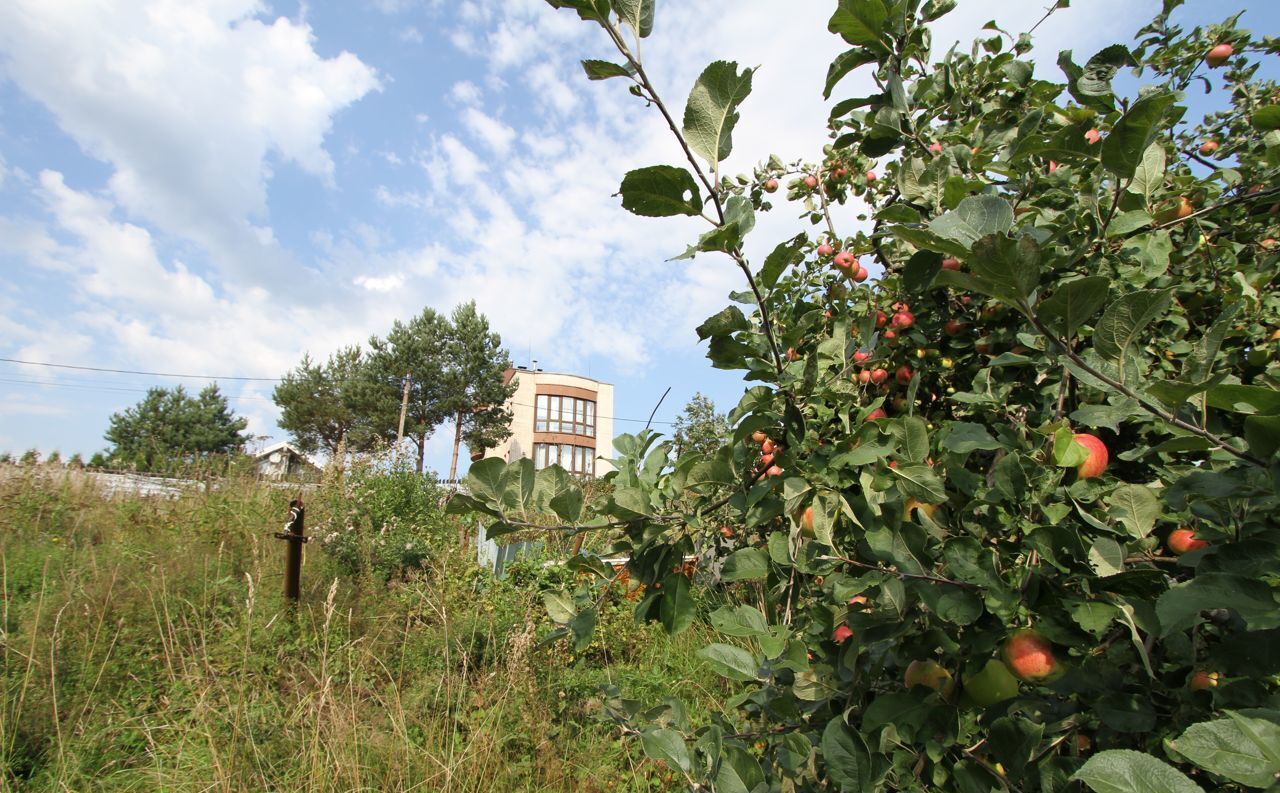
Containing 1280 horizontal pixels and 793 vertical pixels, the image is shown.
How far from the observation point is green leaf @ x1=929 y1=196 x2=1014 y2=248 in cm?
52

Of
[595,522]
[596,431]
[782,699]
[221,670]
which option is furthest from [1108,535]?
[596,431]

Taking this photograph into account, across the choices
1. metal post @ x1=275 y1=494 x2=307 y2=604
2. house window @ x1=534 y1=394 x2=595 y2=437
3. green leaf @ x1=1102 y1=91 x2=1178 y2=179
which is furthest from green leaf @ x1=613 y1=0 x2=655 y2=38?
house window @ x1=534 y1=394 x2=595 y2=437

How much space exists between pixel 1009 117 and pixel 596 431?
36958mm

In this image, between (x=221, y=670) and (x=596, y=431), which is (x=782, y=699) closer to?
(x=221, y=670)

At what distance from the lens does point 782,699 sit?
87 centimetres

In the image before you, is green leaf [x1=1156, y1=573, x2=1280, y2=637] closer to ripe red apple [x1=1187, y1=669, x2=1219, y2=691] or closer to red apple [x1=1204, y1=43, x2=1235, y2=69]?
ripe red apple [x1=1187, y1=669, x2=1219, y2=691]

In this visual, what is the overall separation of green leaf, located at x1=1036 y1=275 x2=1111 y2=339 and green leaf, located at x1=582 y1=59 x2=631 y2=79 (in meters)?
0.48

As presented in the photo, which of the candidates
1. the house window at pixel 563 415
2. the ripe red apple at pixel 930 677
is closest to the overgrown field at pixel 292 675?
the ripe red apple at pixel 930 677

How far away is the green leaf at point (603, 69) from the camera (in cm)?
67

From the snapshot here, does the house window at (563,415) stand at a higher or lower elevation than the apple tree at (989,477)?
higher

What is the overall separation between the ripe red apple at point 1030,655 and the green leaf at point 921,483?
0.18m

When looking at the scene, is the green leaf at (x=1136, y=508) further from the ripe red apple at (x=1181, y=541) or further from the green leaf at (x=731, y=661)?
the green leaf at (x=731, y=661)

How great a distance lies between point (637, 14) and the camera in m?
0.69

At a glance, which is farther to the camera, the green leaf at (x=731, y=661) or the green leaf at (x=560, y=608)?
the green leaf at (x=560, y=608)
